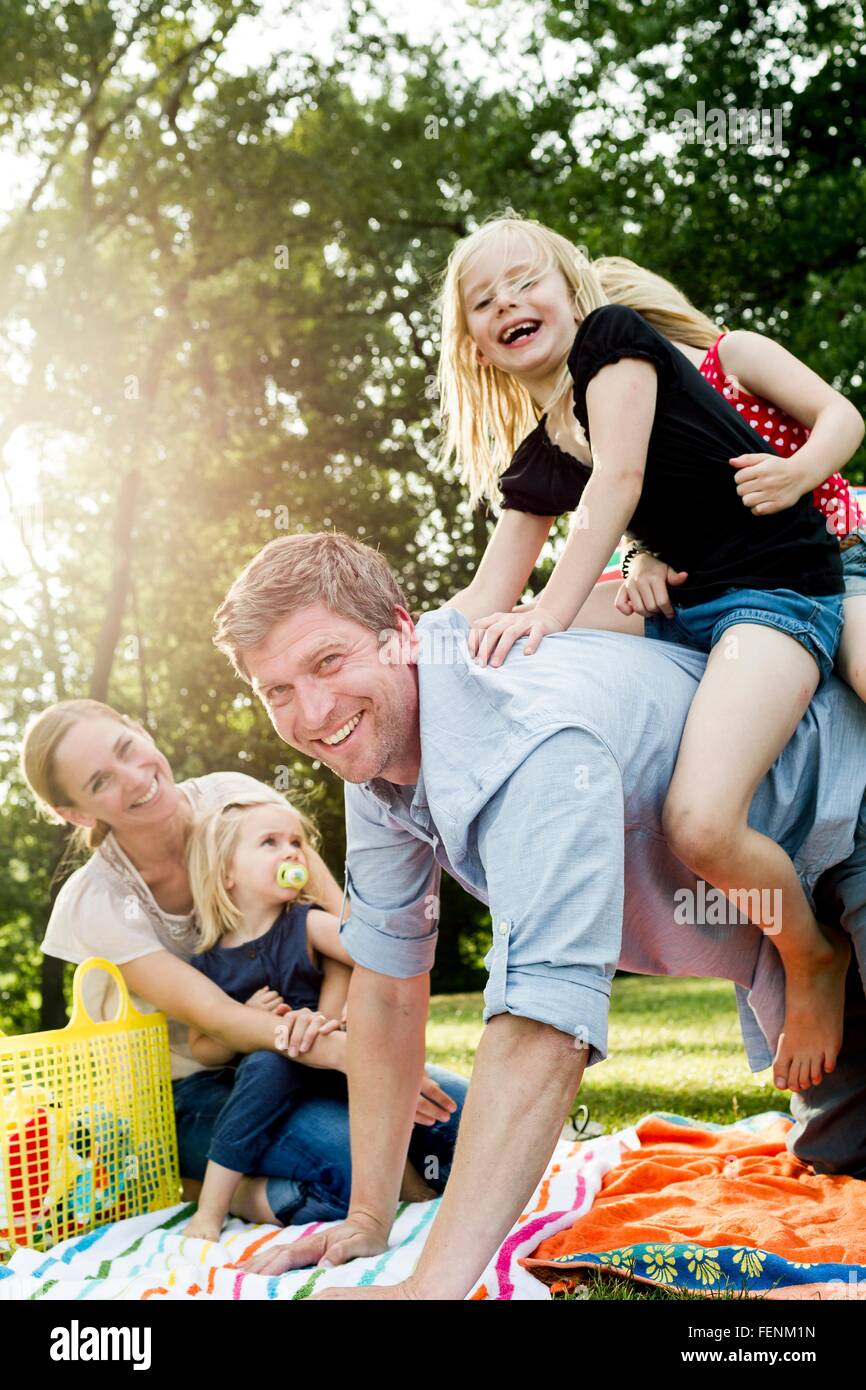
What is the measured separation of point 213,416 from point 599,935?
608 inches

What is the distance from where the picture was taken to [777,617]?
263 cm

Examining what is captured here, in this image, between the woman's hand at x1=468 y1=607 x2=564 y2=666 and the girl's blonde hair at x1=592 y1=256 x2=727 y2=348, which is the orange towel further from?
the girl's blonde hair at x1=592 y1=256 x2=727 y2=348

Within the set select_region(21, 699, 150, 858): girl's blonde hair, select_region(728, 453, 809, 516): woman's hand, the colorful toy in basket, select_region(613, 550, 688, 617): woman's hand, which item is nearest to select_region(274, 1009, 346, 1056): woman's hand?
the colorful toy in basket

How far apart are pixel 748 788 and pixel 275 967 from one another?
1.57m

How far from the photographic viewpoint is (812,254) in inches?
557

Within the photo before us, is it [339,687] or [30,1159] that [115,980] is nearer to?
[30,1159]

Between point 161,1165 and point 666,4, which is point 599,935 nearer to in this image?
point 161,1165

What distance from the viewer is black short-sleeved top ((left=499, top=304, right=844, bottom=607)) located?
279 cm

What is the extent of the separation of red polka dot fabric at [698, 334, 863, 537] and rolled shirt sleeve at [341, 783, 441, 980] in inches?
51.0

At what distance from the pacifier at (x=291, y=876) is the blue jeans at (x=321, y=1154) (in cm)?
52

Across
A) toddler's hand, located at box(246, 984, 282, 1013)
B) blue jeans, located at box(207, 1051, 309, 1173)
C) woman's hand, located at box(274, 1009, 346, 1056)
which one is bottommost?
blue jeans, located at box(207, 1051, 309, 1173)

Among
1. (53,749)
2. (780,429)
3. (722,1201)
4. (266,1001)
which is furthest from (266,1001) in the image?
(780,429)

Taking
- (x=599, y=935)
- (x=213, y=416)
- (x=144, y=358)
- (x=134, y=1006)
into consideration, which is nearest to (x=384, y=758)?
(x=599, y=935)

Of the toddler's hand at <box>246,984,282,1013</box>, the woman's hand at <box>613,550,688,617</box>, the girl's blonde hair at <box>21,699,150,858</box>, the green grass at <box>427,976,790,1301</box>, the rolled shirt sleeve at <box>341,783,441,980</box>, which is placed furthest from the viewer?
the green grass at <box>427,976,790,1301</box>
